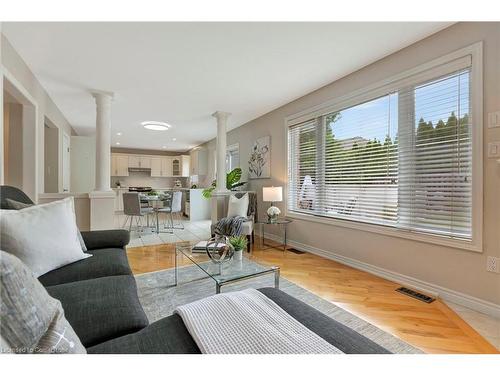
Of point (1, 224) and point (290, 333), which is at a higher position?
point (1, 224)

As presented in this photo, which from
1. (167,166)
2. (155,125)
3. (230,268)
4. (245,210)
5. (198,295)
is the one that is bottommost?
(198,295)

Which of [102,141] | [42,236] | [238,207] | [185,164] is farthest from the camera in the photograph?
[185,164]

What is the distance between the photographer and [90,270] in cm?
153

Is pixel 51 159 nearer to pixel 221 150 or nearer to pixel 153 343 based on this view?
pixel 221 150

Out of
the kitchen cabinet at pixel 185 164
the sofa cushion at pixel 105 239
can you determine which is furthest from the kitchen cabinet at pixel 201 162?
the sofa cushion at pixel 105 239

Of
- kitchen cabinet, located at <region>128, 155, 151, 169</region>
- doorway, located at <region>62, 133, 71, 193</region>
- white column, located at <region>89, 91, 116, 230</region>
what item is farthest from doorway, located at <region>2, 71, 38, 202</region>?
kitchen cabinet, located at <region>128, 155, 151, 169</region>

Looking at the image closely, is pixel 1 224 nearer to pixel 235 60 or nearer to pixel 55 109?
pixel 235 60

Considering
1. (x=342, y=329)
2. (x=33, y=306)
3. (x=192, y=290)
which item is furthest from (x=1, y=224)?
(x=342, y=329)

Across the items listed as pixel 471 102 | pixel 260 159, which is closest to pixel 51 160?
pixel 260 159

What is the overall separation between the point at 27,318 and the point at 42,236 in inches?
39.8

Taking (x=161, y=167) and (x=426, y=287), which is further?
(x=161, y=167)

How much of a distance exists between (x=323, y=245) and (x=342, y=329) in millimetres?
2441
